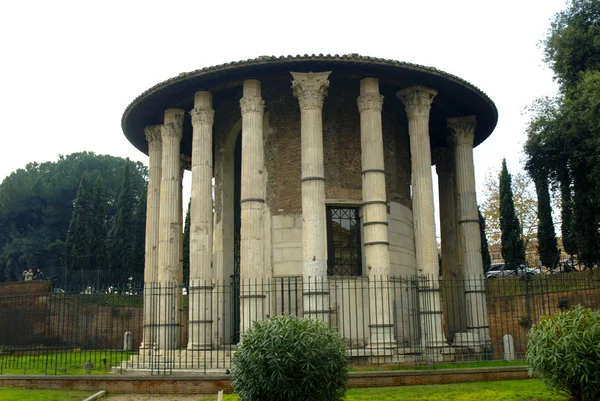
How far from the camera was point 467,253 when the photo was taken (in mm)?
19828

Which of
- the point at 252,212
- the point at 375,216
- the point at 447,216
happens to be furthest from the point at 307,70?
the point at 447,216

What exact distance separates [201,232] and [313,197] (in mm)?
3303

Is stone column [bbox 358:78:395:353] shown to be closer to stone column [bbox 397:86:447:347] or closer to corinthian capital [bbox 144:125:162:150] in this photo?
stone column [bbox 397:86:447:347]

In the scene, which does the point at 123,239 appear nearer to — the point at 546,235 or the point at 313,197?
the point at 546,235

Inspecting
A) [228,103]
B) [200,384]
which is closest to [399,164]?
[228,103]

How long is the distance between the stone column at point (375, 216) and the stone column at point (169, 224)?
5.48 metres

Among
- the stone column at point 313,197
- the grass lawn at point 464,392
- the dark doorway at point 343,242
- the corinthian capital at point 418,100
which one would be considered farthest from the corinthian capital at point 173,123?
the grass lawn at point 464,392

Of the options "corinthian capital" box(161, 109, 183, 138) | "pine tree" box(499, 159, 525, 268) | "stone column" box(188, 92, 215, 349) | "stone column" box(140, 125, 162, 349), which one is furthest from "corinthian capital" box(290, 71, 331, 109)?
"pine tree" box(499, 159, 525, 268)

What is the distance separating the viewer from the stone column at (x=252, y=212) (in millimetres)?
16047

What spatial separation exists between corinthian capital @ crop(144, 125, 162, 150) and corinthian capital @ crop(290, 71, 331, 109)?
580cm

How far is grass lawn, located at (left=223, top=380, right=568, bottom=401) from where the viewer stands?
10945mm

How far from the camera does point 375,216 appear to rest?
1672 centimetres

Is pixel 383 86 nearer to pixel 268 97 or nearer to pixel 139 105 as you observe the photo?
pixel 268 97

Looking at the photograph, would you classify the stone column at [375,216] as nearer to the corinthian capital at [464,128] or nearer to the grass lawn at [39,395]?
the corinthian capital at [464,128]
